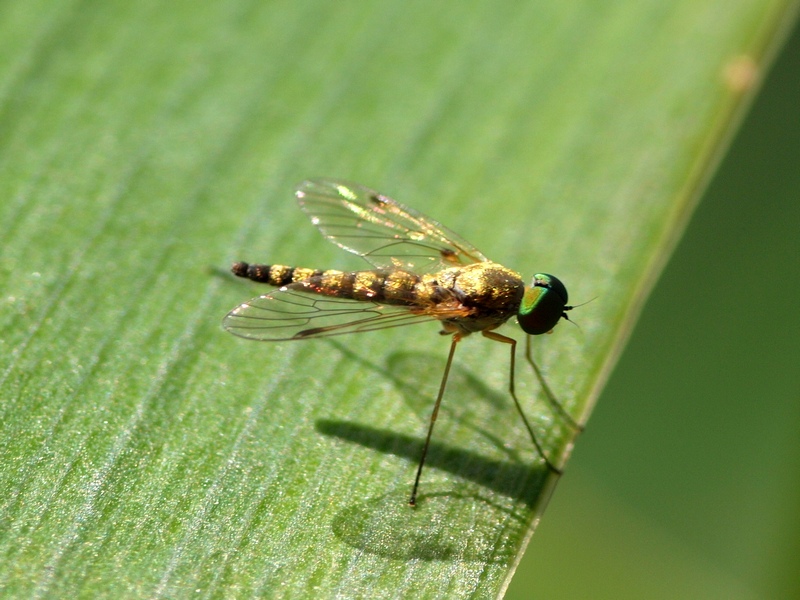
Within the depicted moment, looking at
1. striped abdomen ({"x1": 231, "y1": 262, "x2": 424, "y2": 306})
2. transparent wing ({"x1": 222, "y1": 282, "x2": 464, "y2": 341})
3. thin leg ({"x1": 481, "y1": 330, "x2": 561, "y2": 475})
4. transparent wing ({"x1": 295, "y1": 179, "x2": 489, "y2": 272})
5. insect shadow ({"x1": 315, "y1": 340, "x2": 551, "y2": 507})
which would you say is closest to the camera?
transparent wing ({"x1": 222, "y1": 282, "x2": 464, "y2": 341})

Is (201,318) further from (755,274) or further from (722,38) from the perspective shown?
(722,38)

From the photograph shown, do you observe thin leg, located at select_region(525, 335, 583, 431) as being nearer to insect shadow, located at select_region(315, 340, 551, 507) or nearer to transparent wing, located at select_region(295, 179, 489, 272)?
insect shadow, located at select_region(315, 340, 551, 507)

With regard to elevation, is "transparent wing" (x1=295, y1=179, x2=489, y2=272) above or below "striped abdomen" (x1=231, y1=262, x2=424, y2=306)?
above

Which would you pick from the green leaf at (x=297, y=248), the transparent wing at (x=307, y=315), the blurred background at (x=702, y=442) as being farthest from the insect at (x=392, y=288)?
the blurred background at (x=702, y=442)

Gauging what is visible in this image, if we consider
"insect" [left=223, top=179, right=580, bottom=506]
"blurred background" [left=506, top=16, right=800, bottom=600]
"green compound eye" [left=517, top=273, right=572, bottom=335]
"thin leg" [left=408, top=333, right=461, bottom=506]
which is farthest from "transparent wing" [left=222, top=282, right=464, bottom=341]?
"blurred background" [left=506, top=16, right=800, bottom=600]

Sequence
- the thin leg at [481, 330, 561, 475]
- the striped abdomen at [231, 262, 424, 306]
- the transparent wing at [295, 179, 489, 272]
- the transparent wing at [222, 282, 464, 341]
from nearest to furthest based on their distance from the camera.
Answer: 1. the transparent wing at [222, 282, 464, 341]
2. the thin leg at [481, 330, 561, 475]
3. the striped abdomen at [231, 262, 424, 306]
4. the transparent wing at [295, 179, 489, 272]

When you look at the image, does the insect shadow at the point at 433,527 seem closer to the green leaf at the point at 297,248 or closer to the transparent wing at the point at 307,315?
the green leaf at the point at 297,248

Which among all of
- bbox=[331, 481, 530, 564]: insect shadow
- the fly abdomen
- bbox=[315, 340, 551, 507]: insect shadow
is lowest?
bbox=[331, 481, 530, 564]: insect shadow
